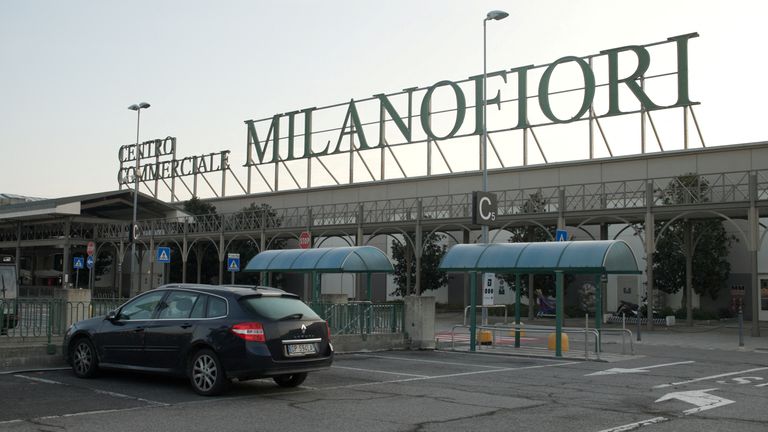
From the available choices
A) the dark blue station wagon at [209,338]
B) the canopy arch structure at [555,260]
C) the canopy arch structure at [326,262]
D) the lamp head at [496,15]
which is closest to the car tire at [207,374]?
the dark blue station wagon at [209,338]

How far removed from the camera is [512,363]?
17.2 m

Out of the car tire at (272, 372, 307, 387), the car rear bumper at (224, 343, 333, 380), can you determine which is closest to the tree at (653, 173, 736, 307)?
the car tire at (272, 372, 307, 387)

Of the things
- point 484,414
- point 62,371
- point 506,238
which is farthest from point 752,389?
point 506,238

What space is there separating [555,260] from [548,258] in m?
0.19

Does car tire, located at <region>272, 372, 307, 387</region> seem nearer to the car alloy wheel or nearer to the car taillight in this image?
the car taillight

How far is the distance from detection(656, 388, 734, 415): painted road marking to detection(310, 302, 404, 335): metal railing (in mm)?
8497

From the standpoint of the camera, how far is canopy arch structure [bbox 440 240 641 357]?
60.4 feet

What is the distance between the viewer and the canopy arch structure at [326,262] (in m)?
21.9

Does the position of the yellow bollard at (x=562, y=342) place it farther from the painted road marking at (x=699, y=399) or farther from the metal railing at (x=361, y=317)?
the painted road marking at (x=699, y=399)

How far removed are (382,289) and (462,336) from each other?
3349 cm

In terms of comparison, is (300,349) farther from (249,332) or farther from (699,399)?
(699,399)

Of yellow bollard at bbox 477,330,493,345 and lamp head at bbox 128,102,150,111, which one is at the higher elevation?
lamp head at bbox 128,102,150,111

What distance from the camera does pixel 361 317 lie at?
19.0 m

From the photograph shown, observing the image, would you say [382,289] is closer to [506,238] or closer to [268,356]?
[506,238]
